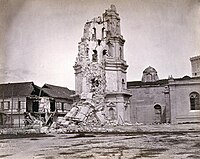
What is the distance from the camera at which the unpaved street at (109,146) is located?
3617 millimetres

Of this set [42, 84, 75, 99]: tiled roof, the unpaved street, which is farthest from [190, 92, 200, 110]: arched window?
[42, 84, 75, 99]: tiled roof

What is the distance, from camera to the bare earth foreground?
3.63 m

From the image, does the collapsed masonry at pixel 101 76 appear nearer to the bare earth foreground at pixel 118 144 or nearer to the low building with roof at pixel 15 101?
the bare earth foreground at pixel 118 144

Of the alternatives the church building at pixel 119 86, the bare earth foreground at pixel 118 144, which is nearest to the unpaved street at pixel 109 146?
the bare earth foreground at pixel 118 144

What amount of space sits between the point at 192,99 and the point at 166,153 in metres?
1.14

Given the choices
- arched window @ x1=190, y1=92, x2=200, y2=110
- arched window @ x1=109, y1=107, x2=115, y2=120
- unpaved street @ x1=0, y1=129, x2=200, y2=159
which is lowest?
unpaved street @ x1=0, y1=129, x2=200, y2=159

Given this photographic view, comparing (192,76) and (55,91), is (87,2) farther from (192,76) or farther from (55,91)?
(192,76)

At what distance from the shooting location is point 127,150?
12.2 feet

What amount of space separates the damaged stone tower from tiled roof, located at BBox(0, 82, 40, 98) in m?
0.77

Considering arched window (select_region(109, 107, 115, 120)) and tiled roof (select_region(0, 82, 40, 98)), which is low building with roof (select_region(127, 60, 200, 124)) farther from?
tiled roof (select_region(0, 82, 40, 98))

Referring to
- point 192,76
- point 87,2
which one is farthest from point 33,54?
point 192,76

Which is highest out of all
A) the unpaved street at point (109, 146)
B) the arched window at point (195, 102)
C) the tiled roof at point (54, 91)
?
the tiled roof at point (54, 91)

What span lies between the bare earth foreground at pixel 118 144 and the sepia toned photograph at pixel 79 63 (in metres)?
0.02

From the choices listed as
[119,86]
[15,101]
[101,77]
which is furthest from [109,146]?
[101,77]
